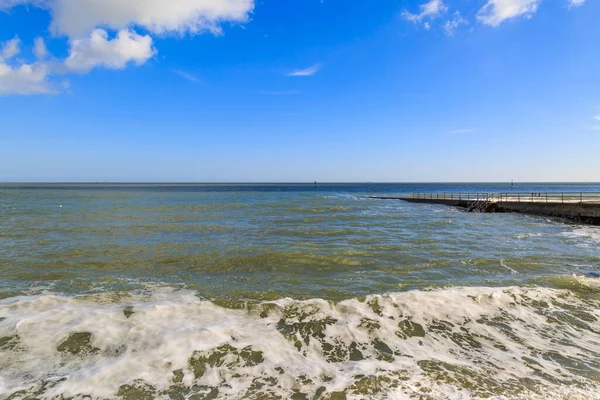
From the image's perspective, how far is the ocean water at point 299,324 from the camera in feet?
17.1

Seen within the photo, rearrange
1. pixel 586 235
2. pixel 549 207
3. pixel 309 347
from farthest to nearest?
1. pixel 549 207
2. pixel 586 235
3. pixel 309 347

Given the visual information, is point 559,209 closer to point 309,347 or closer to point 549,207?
point 549,207

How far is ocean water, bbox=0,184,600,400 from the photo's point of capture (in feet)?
17.1

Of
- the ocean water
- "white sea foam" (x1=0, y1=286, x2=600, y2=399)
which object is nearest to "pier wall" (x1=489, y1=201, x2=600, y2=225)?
the ocean water

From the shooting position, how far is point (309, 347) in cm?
655

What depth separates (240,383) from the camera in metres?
5.27

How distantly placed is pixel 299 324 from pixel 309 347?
112cm

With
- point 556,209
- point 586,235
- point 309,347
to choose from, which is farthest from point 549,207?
point 309,347

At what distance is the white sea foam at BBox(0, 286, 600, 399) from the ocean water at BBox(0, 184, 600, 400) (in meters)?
0.04

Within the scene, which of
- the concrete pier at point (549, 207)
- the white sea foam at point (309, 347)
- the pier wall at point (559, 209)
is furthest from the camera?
the concrete pier at point (549, 207)

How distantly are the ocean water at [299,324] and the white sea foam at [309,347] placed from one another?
4 centimetres

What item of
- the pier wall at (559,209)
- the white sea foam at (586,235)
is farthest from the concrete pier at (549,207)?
the white sea foam at (586,235)

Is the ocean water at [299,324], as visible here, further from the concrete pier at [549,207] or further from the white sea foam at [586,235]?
the concrete pier at [549,207]

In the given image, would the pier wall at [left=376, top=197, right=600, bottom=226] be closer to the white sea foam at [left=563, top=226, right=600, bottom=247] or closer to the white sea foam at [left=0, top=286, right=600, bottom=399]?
the white sea foam at [left=563, top=226, right=600, bottom=247]
